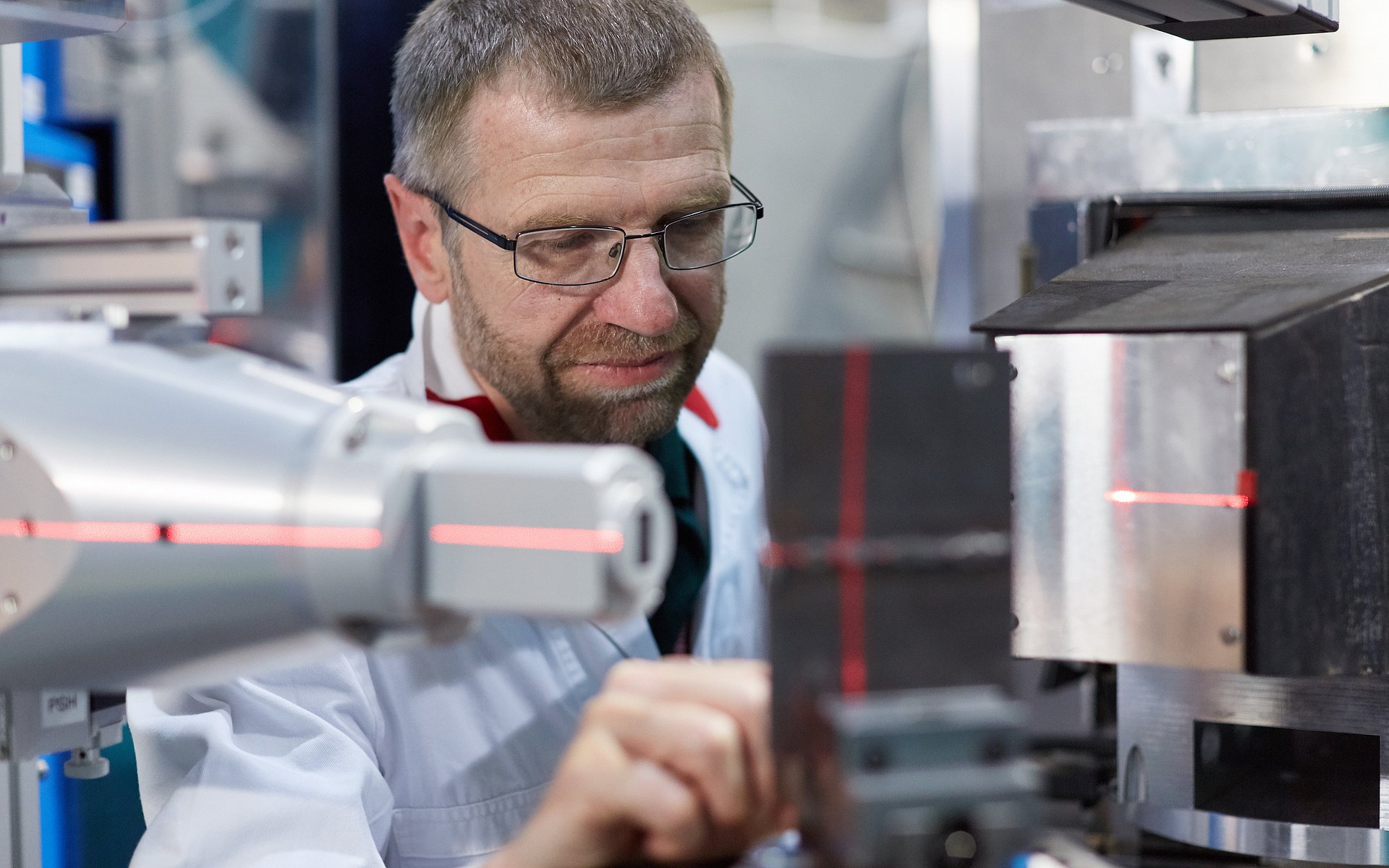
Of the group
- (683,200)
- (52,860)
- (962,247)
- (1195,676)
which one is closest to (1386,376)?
(1195,676)

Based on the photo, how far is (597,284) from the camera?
41.8 inches

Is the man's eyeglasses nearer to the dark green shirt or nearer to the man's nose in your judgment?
the man's nose

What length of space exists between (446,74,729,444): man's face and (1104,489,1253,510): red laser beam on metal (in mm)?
457

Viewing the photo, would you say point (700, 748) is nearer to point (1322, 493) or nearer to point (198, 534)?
point (198, 534)

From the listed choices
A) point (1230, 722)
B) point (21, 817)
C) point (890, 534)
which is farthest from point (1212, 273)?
point (21, 817)

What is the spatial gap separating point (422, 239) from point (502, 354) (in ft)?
0.51

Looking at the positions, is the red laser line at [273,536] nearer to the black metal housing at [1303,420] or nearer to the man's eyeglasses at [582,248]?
the black metal housing at [1303,420]

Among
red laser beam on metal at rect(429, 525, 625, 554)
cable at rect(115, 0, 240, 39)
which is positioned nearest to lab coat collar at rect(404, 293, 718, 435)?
red laser beam on metal at rect(429, 525, 625, 554)

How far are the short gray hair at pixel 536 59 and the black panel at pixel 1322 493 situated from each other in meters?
0.55

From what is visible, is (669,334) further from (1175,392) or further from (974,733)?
(974,733)

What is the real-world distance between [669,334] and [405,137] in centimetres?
30

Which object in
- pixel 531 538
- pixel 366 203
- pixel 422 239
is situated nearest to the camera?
pixel 531 538

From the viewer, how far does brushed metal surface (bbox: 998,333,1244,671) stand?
67 centimetres

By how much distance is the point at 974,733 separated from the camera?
1.60ft
